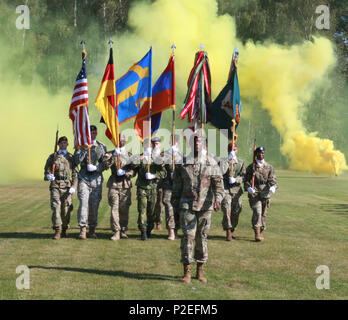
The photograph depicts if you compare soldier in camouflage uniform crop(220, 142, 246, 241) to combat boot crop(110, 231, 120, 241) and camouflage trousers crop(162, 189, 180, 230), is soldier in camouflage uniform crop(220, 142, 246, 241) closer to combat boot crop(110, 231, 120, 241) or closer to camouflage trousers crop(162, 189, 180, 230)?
camouflage trousers crop(162, 189, 180, 230)

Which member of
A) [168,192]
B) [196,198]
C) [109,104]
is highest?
[109,104]

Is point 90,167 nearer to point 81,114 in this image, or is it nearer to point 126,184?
point 126,184

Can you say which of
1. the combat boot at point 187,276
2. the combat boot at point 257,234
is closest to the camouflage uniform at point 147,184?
the combat boot at point 257,234

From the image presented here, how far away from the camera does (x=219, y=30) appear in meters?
39.9

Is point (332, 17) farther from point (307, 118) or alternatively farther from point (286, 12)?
point (307, 118)

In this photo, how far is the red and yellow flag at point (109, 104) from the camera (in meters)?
11.7

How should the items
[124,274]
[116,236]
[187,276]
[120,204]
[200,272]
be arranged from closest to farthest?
[187,276]
[200,272]
[124,274]
[116,236]
[120,204]

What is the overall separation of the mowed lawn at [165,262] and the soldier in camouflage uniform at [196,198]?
43cm

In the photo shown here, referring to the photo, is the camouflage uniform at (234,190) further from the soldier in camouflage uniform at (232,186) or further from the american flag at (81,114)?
the american flag at (81,114)

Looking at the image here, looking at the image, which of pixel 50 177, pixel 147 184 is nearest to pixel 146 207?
pixel 147 184

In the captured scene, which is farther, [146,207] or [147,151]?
[147,151]

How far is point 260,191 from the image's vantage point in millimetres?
11922

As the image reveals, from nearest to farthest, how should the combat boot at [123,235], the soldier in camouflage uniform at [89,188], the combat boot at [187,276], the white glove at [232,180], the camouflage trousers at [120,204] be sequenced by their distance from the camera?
the combat boot at [187,276] < the soldier in camouflage uniform at [89,188] < the camouflage trousers at [120,204] < the combat boot at [123,235] < the white glove at [232,180]

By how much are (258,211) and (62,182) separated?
4.53m
